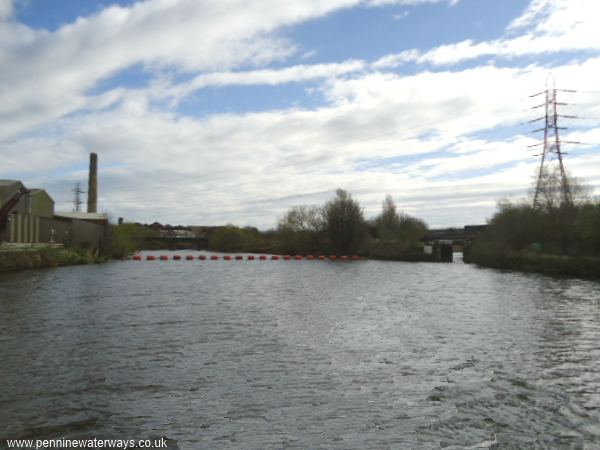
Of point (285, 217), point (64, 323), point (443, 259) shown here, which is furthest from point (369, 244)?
point (64, 323)

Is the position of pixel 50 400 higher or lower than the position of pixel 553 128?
lower

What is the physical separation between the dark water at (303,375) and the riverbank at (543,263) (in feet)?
72.5

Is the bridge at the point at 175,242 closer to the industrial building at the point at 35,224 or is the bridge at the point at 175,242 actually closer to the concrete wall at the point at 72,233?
the industrial building at the point at 35,224

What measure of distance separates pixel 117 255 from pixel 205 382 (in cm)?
7190

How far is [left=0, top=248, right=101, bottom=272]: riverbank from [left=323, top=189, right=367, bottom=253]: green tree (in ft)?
154

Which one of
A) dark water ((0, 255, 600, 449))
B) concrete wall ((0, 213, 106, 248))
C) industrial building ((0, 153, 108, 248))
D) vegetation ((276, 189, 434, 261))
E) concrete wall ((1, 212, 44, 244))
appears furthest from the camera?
vegetation ((276, 189, 434, 261))

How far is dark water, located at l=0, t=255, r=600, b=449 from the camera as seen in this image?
800 cm

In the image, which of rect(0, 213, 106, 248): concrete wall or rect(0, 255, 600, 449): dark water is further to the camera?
rect(0, 213, 106, 248): concrete wall

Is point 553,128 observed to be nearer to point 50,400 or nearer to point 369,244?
point 369,244

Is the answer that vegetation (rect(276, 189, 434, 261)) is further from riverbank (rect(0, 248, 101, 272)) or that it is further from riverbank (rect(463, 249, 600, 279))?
riverbank (rect(0, 248, 101, 272))

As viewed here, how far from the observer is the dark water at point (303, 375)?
8.00m

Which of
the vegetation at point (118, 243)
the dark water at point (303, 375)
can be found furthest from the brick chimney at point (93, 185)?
the dark water at point (303, 375)

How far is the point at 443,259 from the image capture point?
77312 mm

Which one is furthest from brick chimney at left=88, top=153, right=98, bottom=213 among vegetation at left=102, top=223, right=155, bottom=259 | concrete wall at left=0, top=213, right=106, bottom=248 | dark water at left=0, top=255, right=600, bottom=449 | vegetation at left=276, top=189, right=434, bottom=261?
dark water at left=0, top=255, right=600, bottom=449
